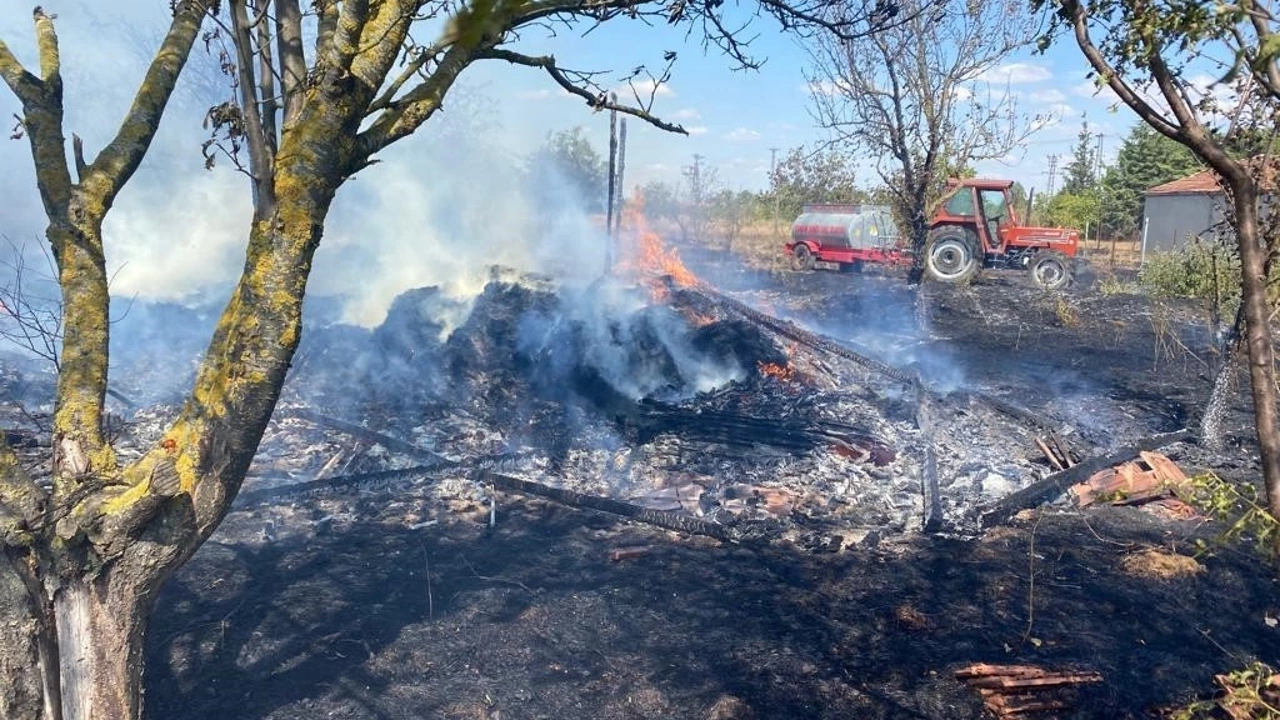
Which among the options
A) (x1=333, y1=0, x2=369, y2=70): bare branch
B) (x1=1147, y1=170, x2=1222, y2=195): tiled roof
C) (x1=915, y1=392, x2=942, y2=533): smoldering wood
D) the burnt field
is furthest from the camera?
(x1=1147, y1=170, x2=1222, y2=195): tiled roof

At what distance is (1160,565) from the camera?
5695 millimetres

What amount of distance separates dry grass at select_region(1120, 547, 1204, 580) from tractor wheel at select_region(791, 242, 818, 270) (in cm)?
1823

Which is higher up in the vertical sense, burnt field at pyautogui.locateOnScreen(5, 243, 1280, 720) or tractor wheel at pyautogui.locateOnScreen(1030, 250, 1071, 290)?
tractor wheel at pyautogui.locateOnScreen(1030, 250, 1071, 290)

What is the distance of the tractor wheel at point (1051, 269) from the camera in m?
19.5

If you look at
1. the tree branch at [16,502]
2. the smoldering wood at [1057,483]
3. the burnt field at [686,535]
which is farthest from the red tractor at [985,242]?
the tree branch at [16,502]

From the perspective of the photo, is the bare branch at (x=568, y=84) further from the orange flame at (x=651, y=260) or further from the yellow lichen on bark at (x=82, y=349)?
the orange flame at (x=651, y=260)

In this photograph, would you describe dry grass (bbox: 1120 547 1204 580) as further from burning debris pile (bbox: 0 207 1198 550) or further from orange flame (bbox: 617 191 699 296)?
orange flame (bbox: 617 191 699 296)

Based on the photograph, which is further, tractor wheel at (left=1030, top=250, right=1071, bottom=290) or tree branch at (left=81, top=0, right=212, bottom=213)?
tractor wheel at (left=1030, top=250, right=1071, bottom=290)

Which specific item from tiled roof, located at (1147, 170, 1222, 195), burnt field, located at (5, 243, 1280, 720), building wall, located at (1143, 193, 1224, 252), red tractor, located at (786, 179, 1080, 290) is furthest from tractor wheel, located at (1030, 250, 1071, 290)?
building wall, located at (1143, 193, 1224, 252)

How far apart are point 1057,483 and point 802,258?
55.5 ft

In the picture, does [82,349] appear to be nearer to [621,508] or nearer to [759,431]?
[621,508]

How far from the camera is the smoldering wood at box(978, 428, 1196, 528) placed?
270 inches

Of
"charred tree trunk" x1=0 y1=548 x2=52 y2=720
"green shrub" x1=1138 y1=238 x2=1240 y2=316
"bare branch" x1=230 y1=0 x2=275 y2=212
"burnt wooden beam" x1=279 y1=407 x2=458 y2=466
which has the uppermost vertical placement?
"bare branch" x1=230 y1=0 x2=275 y2=212

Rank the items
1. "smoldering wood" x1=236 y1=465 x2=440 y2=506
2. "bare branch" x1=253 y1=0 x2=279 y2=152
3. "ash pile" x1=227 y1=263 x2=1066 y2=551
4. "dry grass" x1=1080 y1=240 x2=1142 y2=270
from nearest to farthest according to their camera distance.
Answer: "bare branch" x1=253 y1=0 x2=279 y2=152 < "smoldering wood" x1=236 y1=465 x2=440 y2=506 < "ash pile" x1=227 y1=263 x2=1066 y2=551 < "dry grass" x1=1080 y1=240 x2=1142 y2=270
